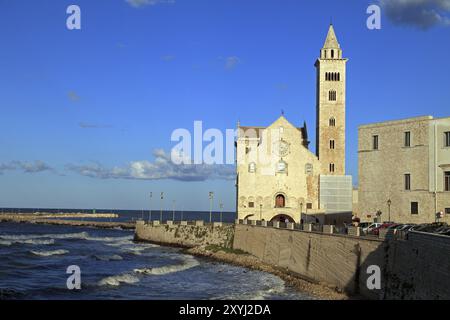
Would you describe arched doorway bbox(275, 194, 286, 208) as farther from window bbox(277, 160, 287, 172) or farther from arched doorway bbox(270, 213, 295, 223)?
window bbox(277, 160, 287, 172)

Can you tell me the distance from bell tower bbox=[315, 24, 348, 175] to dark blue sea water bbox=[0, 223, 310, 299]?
Answer: 2273 centimetres

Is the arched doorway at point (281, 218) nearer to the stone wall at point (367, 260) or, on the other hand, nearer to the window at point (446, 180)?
the stone wall at point (367, 260)

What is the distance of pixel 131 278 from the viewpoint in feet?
155

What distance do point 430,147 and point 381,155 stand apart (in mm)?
5487

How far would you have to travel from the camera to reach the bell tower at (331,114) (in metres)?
76.8

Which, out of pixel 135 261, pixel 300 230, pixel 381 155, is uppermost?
pixel 381 155

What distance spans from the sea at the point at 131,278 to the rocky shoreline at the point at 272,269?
0.73 meters

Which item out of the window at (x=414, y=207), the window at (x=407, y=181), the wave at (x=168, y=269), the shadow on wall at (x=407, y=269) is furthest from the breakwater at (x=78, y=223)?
the shadow on wall at (x=407, y=269)

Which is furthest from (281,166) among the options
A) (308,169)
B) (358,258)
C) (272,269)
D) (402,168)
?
(358,258)

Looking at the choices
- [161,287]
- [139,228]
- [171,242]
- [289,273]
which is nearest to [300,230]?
[289,273]

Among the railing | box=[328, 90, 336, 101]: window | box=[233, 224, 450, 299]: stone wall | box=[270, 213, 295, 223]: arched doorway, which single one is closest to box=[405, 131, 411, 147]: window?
the railing

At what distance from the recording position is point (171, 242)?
265ft

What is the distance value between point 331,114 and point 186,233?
24.5 metres

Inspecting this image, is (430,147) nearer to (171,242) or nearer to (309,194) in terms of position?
(309,194)
